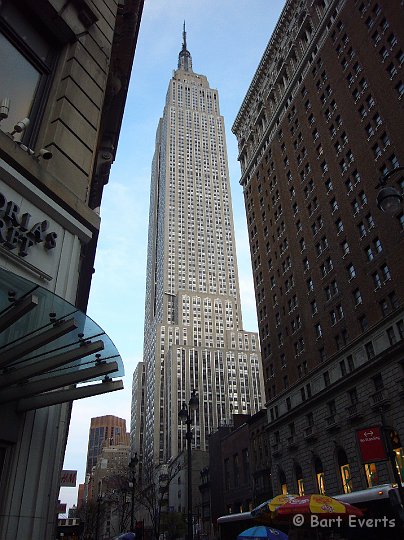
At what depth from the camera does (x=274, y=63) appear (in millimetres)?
74812

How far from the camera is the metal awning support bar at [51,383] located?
6.98 metres

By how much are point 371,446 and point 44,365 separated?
23801 millimetres

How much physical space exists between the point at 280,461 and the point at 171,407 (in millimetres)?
103779

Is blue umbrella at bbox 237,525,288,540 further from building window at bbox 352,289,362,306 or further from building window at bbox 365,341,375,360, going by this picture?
building window at bbox 352,289,362,306

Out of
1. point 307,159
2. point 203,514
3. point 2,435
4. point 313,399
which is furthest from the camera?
point 203,514

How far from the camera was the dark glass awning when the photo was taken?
6.46 meters

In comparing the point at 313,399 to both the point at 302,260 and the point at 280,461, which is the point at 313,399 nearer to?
the point at 280,461

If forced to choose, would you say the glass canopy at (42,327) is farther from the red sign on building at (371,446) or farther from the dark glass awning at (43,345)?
the red sign on building at (371,446)

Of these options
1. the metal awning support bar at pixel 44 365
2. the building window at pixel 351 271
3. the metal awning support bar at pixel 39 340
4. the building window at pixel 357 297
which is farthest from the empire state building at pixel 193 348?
the metal awning support bar at pixel 39 340

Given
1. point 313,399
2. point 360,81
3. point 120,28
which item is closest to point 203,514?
point 313,399

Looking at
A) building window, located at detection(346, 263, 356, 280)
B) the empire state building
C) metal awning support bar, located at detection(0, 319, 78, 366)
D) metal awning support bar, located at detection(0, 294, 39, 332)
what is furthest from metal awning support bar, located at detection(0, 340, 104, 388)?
the empire state building

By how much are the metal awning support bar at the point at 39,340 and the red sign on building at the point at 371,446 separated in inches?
908

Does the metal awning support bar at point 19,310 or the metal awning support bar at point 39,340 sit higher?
the metal awning support bar at point 19,310

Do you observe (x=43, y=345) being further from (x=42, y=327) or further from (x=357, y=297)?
(x=357, y=297)
